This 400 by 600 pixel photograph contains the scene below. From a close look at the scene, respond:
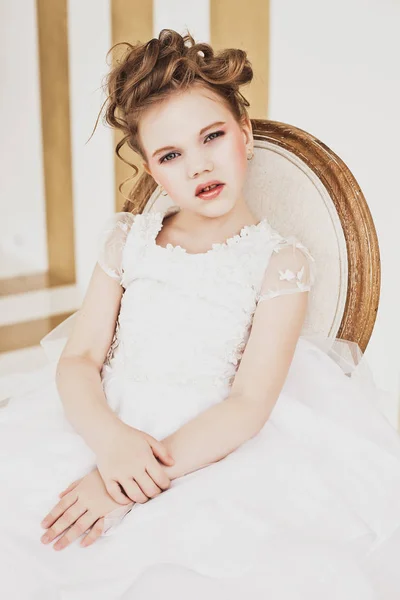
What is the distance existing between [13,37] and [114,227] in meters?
2.13

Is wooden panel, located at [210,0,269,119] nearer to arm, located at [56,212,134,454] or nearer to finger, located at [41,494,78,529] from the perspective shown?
arm, located at [56,212,134,454]

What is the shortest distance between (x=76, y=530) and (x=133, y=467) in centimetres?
12

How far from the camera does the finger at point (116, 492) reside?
943mm

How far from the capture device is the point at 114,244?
1.32m

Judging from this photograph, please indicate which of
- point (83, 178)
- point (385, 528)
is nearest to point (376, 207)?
→ point (385, 528)

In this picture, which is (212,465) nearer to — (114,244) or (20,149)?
(114,244)

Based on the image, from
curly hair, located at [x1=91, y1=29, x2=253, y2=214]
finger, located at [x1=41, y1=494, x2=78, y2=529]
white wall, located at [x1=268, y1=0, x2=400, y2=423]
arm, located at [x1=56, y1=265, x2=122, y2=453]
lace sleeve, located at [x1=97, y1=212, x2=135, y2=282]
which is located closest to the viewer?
finger, located at [x1=41, y1=494, x2=78, y2=529]

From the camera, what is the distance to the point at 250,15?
2107 millimetres

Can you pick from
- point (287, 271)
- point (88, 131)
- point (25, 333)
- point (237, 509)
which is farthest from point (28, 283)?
point (237, 509)

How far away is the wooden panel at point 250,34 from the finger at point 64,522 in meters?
1.54

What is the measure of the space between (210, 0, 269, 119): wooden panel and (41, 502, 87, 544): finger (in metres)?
1.54

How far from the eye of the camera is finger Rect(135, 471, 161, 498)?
0.94 metres

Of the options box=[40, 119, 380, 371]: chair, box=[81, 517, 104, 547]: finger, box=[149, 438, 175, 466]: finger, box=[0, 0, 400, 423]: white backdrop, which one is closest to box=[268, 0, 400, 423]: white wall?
box=[0, 0, 400, 423]: white backdrop

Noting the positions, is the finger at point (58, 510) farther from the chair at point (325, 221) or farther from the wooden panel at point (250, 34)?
the wooden panel at point (250, 34)
